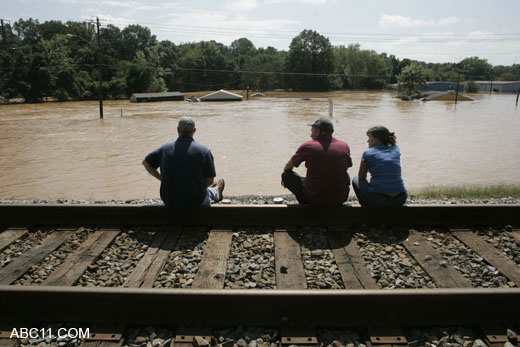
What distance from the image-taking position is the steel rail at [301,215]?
5078 millimetres

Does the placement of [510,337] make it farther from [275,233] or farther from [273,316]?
[275,233]

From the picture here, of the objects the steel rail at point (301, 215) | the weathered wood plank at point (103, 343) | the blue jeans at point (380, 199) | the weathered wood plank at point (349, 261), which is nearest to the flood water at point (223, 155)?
the steel rail at point (301, 215)

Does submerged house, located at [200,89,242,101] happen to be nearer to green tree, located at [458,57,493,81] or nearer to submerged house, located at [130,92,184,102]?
submerged house, located at [130,92,184,102]

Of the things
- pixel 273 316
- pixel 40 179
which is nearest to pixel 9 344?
pixel 273 316

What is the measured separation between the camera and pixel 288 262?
410 centimetres

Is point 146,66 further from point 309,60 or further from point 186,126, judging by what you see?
point 186,126

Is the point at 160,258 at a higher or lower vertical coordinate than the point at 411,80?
lower

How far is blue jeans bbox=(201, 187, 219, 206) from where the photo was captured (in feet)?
17.1

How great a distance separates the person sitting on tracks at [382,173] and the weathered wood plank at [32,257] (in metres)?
3.95

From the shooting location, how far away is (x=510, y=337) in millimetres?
2875

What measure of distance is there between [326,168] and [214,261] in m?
1.88

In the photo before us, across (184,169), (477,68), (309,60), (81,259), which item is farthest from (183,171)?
(477,68)

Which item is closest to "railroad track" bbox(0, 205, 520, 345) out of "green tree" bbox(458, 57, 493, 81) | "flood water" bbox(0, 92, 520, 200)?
"flood water" bbox(0, 92, 520, 200)

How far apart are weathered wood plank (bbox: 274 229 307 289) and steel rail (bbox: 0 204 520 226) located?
1.16ft
